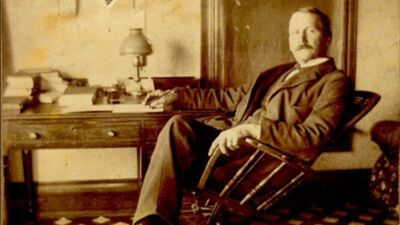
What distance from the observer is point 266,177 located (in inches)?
94.3

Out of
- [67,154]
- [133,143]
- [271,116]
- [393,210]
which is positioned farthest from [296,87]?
[67,154]

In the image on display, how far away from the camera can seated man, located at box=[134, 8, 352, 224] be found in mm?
2365

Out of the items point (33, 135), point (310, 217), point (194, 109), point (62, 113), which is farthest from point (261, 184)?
point (33, 135)

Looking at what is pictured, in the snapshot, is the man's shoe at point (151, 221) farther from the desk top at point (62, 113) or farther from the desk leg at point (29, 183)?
the desk leg at point (29, 183)

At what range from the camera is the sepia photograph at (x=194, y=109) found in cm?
246

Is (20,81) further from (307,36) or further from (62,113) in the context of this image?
(307,36)

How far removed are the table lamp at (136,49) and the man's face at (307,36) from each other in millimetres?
774

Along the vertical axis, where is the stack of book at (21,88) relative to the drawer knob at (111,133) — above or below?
above

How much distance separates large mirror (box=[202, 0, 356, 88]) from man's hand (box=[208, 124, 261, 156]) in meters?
0.87

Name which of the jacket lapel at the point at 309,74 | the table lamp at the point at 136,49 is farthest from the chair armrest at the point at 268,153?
the table lamp at the point at 136,49

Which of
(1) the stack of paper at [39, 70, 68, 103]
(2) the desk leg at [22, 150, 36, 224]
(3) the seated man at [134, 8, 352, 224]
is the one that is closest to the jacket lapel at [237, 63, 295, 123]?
(3) the seated man at [134, 8, 352, 224]

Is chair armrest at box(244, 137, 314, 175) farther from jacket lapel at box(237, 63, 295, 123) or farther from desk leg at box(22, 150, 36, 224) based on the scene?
desk leg at box(22, 150, 36, 224)

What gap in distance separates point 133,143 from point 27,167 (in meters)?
0.68

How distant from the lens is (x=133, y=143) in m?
2.83
